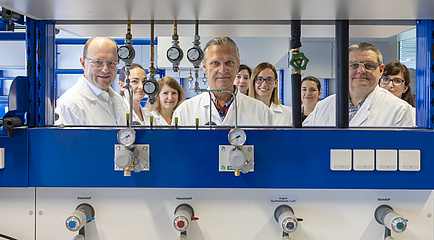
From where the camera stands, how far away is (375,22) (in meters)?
1.11

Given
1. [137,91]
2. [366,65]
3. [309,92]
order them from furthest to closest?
[309,92] → [137,91] → [366,65]

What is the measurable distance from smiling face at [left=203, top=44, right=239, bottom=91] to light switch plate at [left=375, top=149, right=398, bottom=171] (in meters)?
1.04

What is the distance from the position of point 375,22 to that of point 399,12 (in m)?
0.17

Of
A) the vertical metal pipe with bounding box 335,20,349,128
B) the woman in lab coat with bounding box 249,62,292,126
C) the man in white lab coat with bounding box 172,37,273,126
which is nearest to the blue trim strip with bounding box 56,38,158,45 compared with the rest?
the man in white lab coat with bounding box 172,37,273,126

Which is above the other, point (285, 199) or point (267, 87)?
point (267, 87)

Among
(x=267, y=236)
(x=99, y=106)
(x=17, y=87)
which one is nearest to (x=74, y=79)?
(x=99, y=106)

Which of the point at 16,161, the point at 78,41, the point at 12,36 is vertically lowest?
the point at 16,161

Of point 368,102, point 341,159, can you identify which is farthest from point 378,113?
point 341,159

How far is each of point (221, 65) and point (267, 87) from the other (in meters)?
0.74

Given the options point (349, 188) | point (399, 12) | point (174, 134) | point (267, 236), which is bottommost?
point (267, 236)

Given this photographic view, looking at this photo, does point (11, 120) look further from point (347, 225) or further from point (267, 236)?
point (347, 225)

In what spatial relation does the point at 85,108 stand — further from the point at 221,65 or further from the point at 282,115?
the point at 282,115

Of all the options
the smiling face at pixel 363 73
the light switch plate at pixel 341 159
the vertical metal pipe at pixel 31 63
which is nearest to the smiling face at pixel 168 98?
the smiling face at pixel 363 73

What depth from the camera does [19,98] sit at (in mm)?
994
